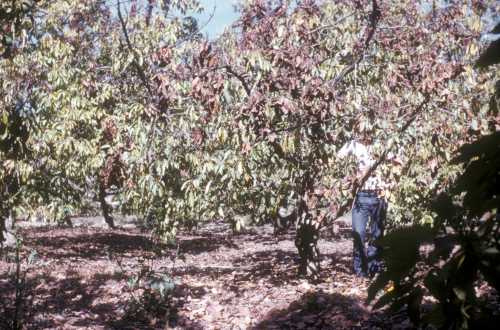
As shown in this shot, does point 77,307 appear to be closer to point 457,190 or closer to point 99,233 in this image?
point 457,190

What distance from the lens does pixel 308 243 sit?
6.55m

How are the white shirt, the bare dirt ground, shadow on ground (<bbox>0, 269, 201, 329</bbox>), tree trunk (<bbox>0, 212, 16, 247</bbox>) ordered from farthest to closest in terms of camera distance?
the white shirt, shadow on ground (<bbox>0, 269, 201, 329</bbox>), the bare dirt ground, tree trunk (<bbox>0, 212, 16, 247</bbox>)

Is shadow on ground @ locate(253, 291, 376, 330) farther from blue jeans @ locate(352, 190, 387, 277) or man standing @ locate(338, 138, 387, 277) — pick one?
blue jeans @ locate(352, 190, 387, 277)

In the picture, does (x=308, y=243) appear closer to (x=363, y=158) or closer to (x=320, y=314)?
(x=363, y=158)

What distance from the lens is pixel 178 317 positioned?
5.62m

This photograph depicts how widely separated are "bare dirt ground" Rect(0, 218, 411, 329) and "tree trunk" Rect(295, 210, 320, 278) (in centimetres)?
19

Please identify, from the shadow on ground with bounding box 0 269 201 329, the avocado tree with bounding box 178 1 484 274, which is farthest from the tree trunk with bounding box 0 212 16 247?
the avocado tree with bounding box 178 1 484 274

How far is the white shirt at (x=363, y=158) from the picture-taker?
5957 mm

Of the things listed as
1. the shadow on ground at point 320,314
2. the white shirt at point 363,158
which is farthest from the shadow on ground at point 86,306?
the white shirt at point 363,158

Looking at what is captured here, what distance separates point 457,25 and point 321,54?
1.94 metres

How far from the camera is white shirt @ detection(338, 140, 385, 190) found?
19.5 feet

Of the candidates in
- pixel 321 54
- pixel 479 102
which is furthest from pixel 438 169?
pixel 321 54

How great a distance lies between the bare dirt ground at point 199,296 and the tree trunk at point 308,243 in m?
0.19

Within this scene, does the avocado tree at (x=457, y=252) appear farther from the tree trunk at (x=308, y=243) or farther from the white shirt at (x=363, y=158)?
the tree trunk at (x=308, y=243)
